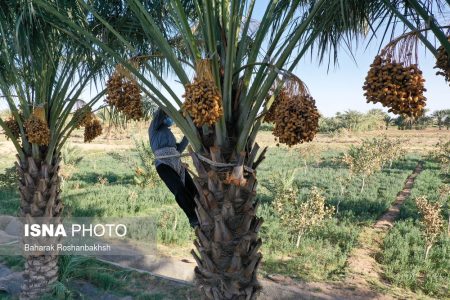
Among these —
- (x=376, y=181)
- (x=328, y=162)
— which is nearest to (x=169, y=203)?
(x=376, y=181)

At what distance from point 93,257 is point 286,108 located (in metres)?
6.26

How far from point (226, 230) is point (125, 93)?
1.26 meters

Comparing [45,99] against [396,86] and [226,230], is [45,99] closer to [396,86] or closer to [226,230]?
[226,230]

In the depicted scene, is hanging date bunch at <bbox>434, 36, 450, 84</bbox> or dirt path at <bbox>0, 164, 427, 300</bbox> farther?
dirt path at <bbox>0, 164, 427, 300</bbox>

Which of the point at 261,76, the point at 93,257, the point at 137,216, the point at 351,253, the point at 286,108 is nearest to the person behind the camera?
the point at 286,108

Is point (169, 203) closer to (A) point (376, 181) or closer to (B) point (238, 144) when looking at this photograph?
(A) point (376, 181)

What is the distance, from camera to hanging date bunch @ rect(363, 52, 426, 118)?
1787 mm

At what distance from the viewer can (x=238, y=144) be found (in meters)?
2.76

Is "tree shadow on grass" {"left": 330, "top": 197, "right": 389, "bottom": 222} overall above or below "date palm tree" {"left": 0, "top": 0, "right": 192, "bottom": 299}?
below

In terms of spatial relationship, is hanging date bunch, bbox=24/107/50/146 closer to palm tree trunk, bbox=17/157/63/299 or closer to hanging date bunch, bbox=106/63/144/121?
palm tree trunk, bbox=17/157/63/299

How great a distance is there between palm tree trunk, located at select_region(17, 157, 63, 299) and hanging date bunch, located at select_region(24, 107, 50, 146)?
0.70 m

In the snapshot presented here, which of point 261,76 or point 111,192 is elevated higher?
point 261,76

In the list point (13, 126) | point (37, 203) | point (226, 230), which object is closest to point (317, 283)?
point (37, 203)

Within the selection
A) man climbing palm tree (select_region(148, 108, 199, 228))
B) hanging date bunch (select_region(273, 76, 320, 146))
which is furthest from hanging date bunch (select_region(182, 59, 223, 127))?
man climbing palm tree (select_region(148, 108, 199, 228))
